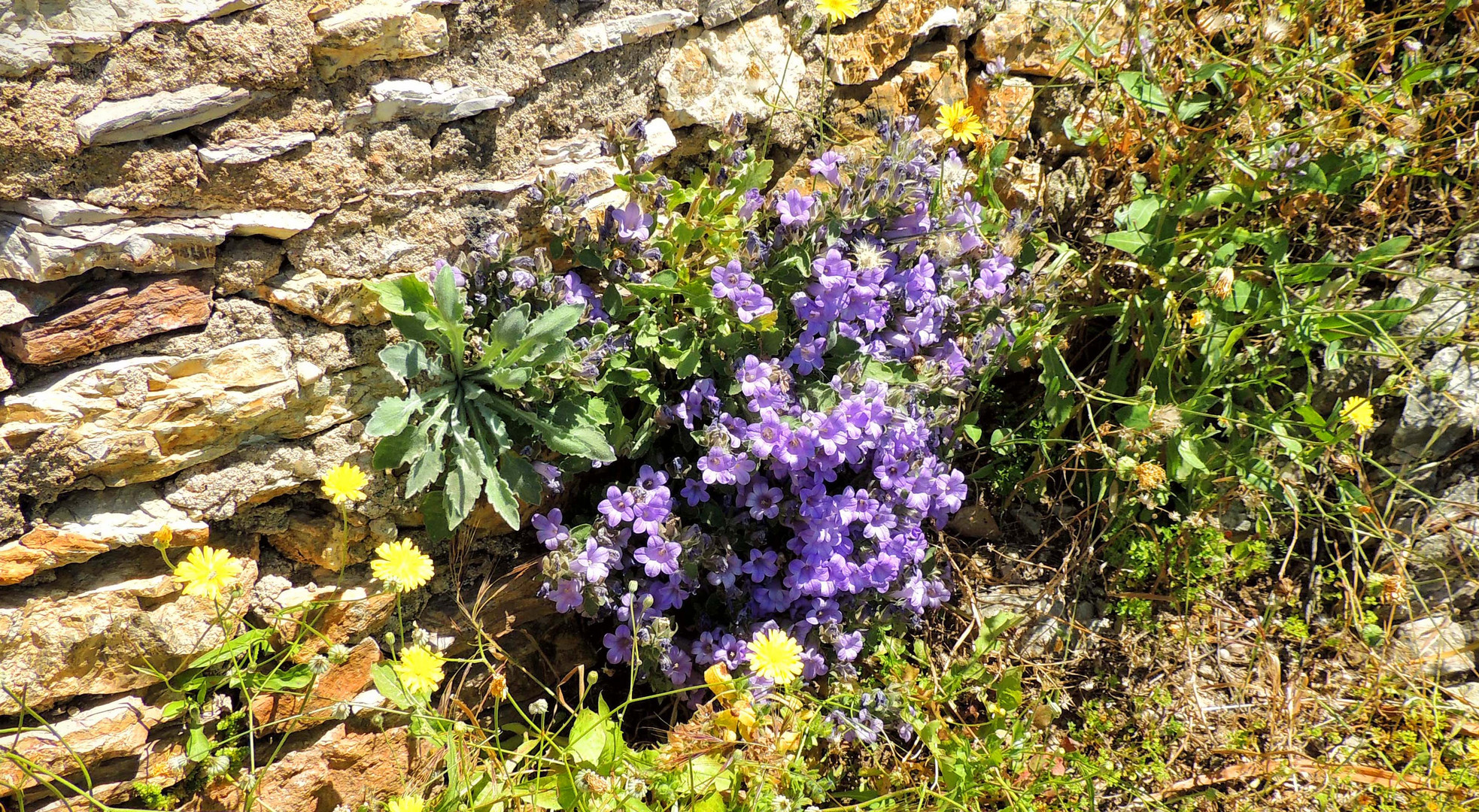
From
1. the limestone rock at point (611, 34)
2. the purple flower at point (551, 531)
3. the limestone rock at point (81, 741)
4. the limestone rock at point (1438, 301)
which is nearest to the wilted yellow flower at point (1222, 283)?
the limestone rock at point (1438, 301)

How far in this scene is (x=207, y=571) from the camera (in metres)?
2.36

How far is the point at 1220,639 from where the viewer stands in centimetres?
335

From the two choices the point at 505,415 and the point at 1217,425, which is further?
the point at 1217,425

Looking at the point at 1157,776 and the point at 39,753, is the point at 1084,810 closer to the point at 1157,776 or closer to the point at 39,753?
the point at 1157,776

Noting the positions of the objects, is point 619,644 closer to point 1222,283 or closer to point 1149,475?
point 1149,475

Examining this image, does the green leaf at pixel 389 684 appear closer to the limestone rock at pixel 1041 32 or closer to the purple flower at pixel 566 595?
the purple flower at pixel 566 595

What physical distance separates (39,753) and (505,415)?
4.78 ft

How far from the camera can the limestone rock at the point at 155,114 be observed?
2.09 meters

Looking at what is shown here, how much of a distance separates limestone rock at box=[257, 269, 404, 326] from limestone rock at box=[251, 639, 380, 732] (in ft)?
3.33

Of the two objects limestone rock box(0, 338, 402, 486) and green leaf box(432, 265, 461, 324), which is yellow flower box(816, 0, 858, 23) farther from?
limestone rock box(0, 338, 402, 486)

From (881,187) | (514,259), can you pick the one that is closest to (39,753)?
(514,259)

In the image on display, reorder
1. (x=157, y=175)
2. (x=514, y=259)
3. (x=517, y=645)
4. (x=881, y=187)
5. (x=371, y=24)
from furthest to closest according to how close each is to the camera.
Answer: (x=517, y=645) → (x=881, y=187) → (x=514, y=259) → (x=371, y=24) → (x=157, y=175)

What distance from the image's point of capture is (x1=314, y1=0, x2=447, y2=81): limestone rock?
2.38m

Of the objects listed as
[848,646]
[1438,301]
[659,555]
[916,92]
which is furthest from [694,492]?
[1438,301]
